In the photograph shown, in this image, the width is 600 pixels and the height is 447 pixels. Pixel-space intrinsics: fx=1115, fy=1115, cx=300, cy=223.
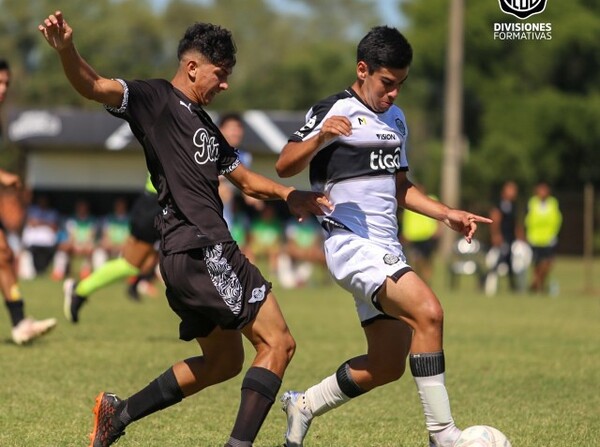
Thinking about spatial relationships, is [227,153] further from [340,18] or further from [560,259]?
[340,18]

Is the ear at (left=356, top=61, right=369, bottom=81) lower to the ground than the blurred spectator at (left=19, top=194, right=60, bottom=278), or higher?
higher

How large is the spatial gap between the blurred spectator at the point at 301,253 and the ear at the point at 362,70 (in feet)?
57.0

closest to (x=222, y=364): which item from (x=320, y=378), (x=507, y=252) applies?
(x=320, y=378)

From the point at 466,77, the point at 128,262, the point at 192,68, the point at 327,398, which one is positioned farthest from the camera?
the point at 466,77

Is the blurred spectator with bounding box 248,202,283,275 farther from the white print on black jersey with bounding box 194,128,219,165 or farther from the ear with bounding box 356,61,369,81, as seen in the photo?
the white print on black jersey with bounding box 194,128,219,165

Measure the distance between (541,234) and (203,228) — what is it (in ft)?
55.5

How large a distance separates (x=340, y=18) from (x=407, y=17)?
30.6m

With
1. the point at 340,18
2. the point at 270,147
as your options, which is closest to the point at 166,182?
the point at 270,147

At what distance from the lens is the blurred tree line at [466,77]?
131ft

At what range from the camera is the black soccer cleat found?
17.9 ft

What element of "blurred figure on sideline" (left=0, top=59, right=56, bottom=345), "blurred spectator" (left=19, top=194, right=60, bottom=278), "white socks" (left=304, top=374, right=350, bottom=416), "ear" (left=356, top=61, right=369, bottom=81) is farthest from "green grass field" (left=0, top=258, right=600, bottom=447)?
"blurred spectator" (left=19, top=194, right=60, bottom=278)

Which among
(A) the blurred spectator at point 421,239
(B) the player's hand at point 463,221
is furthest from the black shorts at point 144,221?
(A) the blurred spectator at point 421,239

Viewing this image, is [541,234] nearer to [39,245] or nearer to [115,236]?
[115,236]

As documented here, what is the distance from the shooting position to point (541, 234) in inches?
838
